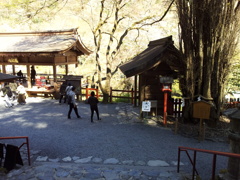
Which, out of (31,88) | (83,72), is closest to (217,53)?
(31,88)

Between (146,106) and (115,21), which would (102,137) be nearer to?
(146,106)

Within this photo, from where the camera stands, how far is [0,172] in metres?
5.16

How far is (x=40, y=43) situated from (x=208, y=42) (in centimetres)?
1142

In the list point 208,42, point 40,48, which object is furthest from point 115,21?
point 208,42

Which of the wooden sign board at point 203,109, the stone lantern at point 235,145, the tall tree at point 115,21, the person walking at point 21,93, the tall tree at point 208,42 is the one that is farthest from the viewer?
the tall tree at point 115,21

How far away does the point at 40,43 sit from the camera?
1474 centimetres

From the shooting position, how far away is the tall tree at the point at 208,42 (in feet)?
24.3

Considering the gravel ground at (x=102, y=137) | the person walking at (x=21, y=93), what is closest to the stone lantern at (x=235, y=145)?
the gravel ground at (x=102, y=137)

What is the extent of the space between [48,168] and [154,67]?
5.80 meters

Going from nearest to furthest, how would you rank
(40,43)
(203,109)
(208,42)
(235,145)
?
(235,145)
(203,109)
(208,42)
(40,43)

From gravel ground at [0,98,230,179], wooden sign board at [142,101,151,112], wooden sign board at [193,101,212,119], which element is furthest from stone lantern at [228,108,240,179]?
wooden sign board at [142,101,151,112]

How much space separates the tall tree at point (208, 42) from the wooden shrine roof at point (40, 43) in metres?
8.04

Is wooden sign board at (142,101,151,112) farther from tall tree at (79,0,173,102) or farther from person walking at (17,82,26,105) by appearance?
person walking at (17,82,26,105)

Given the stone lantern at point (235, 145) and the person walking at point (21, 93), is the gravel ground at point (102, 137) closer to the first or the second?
the stone lantern at point (235, 145)
